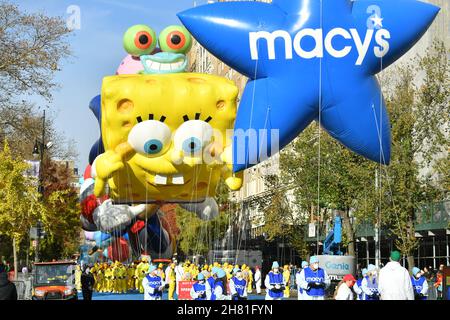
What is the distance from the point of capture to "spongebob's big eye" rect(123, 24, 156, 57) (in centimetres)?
2361

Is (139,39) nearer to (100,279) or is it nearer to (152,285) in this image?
(152,285)

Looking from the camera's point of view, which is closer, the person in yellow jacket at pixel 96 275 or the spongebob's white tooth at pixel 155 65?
the spongebob's white tooth at pixel 155 65

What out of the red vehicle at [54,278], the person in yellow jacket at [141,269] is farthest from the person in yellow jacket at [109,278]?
the red vehicle at [54,278]

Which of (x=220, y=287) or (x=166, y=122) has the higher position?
(x=166, y=122)

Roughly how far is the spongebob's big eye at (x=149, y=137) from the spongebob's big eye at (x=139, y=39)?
3.44 meters

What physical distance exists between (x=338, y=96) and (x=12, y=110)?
1534 centimetres

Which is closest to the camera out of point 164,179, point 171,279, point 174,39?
point 164,179

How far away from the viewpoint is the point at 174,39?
78.3 ft

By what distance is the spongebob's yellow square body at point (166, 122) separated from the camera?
69.1 ft

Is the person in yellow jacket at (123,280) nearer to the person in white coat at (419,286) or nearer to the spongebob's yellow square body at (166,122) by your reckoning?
the spongebob's yellow square body at (166,122)

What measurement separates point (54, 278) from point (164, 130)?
649cm

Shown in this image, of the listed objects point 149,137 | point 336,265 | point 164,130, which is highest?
point 164,130

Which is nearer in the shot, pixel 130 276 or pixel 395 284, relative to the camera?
pixel 395 284

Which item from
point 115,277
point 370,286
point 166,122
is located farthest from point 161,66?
point 115,277
